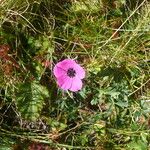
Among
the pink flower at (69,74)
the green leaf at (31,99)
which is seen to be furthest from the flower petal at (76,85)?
the green leaf at (31,99)

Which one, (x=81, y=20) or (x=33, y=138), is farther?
(x=81, y=20)

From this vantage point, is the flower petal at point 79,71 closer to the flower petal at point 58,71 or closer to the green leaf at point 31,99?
the flower petal at point 58,71

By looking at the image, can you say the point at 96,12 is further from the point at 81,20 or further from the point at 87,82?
the point at 87,82

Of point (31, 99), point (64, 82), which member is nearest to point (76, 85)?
point (64, 82)

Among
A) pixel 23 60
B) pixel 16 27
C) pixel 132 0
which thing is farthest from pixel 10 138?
pixel 132 0

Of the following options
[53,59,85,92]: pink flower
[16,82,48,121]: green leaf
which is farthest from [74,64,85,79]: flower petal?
[16,82,48,121]: green leaf
